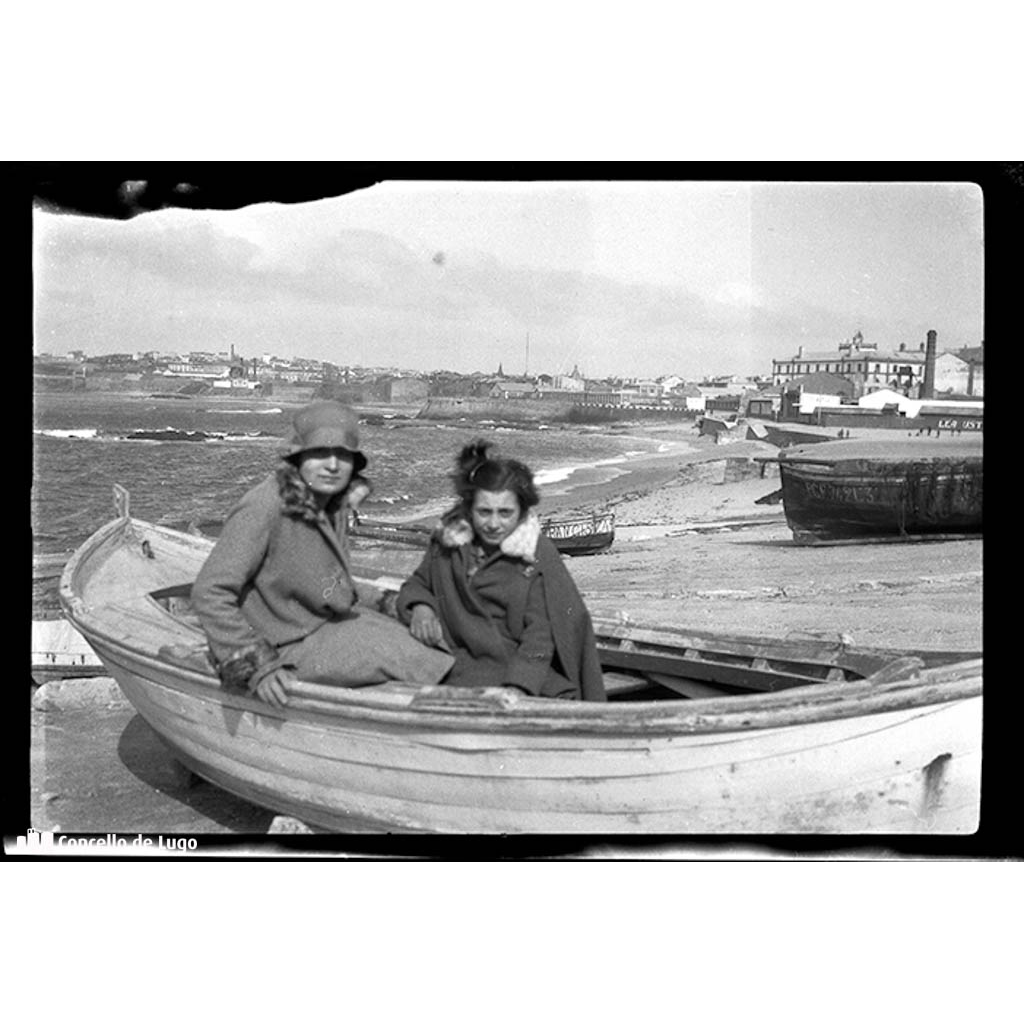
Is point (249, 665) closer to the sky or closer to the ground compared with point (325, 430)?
closer to the ground

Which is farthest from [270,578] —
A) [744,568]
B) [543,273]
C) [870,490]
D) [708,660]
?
[870,490]

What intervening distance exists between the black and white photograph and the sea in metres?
0.01

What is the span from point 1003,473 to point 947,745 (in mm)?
917

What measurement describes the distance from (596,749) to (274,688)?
3.27ft

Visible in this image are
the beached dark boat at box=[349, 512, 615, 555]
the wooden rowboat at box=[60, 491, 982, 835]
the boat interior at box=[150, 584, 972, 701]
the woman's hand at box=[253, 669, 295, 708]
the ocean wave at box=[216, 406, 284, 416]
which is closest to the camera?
the wooden rowboat at box=[60, 491, 982, 835]

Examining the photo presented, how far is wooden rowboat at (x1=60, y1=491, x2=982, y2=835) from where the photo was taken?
342cm

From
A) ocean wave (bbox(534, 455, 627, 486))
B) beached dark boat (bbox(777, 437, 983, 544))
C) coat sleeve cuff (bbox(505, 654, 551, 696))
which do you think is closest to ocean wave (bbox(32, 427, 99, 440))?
ocean wave (bbox(534, 455, 627, 486))

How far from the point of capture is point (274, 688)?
3.57 m

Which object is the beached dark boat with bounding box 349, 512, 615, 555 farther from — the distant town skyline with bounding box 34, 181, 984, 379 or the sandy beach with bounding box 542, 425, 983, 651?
the distant town skyline with bounding box 34, 181, 984, 379

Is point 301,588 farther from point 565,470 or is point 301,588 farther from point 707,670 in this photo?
point 707,670

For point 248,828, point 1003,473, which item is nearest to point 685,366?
point 1003,473

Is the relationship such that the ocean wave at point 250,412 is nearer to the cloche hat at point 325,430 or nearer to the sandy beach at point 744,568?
the cloche hat at point 325,430

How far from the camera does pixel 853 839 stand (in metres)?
3.68
